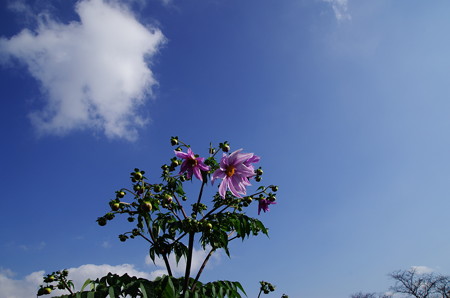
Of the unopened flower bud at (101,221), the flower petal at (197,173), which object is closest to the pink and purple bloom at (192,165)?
the flower petal at (197,173)

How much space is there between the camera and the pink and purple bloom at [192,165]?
11.1ft

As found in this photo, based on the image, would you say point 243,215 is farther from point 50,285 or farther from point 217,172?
point 50,285

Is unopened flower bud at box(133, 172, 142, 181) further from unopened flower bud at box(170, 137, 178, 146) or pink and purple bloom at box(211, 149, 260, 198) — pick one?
Answer: pink and purple bloom at box(211, 149, 260, 198)

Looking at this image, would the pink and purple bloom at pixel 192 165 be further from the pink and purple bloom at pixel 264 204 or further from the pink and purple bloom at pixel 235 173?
the pink and purple bloom at pixel 264 204

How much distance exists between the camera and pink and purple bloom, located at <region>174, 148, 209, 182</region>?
134 inches

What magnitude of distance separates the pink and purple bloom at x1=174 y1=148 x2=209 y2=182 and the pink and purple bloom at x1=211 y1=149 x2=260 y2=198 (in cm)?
16

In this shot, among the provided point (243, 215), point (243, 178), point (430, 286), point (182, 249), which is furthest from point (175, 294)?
point (430, 286)

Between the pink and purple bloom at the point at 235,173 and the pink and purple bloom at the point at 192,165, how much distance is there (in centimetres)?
16

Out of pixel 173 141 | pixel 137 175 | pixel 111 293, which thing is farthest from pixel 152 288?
pixel 173 141

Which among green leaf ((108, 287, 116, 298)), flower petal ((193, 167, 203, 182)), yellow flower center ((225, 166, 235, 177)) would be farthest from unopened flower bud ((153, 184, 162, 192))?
green leaf ((108, 287, 116, 298))

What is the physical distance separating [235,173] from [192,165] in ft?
1.64

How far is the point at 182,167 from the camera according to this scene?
3412mm

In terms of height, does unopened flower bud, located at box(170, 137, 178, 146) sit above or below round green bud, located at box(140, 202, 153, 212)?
above

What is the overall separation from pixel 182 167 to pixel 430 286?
42062mm
